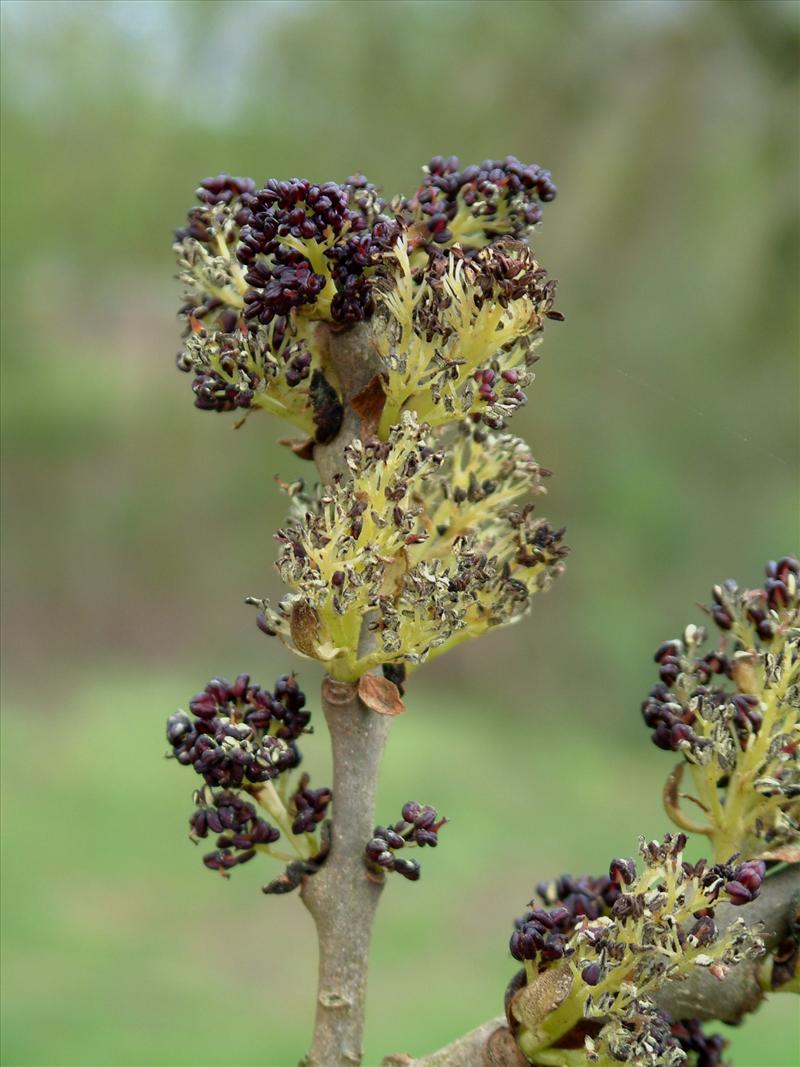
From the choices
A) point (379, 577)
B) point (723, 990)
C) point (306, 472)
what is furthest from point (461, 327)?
point (306, 472)

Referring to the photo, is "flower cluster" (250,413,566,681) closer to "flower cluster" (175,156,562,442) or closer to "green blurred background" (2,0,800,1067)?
"flower cluster" (175,156,562,442)

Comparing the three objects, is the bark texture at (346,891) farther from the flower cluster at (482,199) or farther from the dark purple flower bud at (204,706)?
the flower cluster at (482,199)

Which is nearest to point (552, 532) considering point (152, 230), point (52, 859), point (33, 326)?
point (52, 859)

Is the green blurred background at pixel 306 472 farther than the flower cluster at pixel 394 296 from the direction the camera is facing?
Yes

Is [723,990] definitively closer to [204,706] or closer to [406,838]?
[406,838]

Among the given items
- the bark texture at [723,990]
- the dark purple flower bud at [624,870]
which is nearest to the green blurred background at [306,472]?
the bark texture at [723,990]

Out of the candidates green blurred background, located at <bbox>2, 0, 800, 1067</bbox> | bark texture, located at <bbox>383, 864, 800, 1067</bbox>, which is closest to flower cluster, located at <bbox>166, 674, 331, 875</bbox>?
bark texture, located at <bbox>383, 864, 800, 1067</bbox>

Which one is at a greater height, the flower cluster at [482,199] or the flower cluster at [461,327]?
the flower cluster at [482,199]
